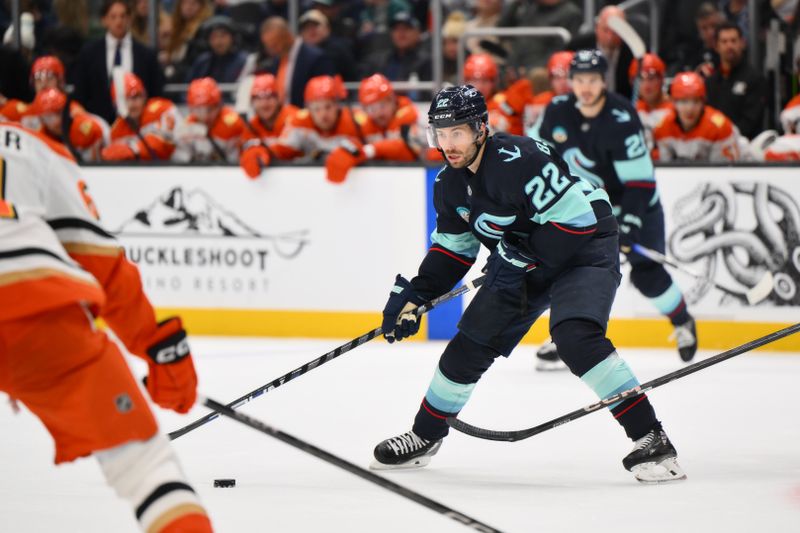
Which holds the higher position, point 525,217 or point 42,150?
point 42,150

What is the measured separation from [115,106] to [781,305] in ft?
14.0

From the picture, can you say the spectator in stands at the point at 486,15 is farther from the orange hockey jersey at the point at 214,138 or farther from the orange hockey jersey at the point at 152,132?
the orange hockey jersey at the point at 152,132

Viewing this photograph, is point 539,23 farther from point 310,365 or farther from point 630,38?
point 310,365

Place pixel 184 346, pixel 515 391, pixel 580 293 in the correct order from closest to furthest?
1. pixel 184 346
2. pixel 580 293
3. pixel 515 391

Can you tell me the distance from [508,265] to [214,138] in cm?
428

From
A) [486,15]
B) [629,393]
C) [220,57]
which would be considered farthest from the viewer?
[220,57]

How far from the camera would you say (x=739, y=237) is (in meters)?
6.38

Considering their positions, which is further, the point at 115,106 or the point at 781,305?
the point at 115,106

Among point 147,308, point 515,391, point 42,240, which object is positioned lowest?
point 515,391

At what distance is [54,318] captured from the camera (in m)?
2.32

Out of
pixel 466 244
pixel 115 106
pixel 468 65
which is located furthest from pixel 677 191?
pixel 115 106

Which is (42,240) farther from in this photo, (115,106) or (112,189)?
(115,106)

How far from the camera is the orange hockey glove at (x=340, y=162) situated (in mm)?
6867

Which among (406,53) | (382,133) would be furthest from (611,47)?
(406,53)
